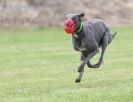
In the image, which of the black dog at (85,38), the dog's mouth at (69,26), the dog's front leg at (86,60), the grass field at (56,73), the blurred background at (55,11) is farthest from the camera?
the blurred background at (55,11)

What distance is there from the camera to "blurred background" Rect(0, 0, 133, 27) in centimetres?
3491

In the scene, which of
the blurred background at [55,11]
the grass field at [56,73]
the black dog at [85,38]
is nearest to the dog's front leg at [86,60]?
the black dog at [85,38]

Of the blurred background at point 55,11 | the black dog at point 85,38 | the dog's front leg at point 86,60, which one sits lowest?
the blurred background at point 55,11

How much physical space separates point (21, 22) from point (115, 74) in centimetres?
1940

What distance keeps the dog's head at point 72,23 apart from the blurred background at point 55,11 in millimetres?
21377

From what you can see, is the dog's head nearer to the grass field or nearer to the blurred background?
the grass field

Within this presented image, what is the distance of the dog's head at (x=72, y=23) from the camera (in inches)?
487

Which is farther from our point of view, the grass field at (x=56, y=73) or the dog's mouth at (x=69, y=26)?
the dog's mouth at (x=69, y=26)

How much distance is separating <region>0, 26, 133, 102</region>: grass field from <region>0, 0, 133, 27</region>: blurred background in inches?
207

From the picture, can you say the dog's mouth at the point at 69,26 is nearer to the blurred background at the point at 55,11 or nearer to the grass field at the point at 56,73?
the grass field at the point at 56,73

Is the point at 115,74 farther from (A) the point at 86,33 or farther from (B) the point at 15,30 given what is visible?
(B) the point at 15,30

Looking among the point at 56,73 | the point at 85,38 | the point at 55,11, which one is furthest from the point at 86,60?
the point at 55,11

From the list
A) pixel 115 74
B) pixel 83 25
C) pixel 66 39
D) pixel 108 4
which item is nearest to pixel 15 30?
pixel 66 39

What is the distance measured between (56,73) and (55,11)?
2046 centimetres
